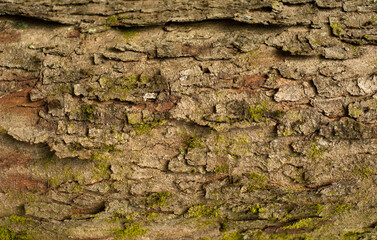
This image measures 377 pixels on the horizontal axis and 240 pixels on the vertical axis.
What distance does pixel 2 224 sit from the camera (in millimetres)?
2969

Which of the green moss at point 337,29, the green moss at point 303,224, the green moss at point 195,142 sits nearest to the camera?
the green moss at point 337,29

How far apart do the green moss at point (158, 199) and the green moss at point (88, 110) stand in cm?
96

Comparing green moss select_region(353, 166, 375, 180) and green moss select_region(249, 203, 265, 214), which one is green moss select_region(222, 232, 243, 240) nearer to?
green moss select_region(249, 203, 265, 214)

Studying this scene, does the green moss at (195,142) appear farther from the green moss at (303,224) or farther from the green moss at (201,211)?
the green moss at (303,224)

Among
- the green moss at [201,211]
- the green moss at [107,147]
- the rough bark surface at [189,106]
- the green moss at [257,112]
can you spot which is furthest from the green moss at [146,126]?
the green moss at [201,211]

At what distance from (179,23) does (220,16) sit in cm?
39

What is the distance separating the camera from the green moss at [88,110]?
2488 mm

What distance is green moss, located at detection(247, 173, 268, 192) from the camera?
2.65 metres

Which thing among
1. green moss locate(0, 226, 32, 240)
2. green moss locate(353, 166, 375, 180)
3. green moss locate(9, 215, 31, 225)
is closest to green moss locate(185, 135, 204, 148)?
green moss locate(353, 166, 375, 180)

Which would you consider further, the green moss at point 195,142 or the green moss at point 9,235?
the green moss at point 9,235

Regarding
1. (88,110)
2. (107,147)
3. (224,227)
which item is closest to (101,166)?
(107,147)

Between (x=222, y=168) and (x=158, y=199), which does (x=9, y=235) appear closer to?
(x=158, y=199)

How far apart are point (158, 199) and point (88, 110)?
3.60ft

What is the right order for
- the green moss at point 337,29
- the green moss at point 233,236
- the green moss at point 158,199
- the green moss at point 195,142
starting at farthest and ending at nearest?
the green moss at point 233,236 → the green moss at point 158,199 → the green moss at point 195,142 → the green moss at point 337,29
